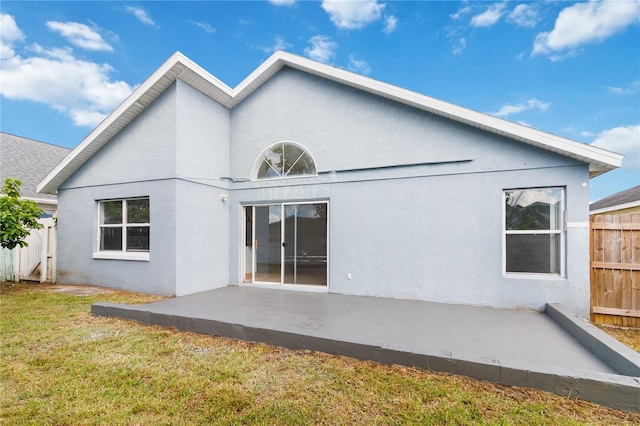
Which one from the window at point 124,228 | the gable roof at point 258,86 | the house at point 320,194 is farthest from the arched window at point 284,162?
the window at point 124,228

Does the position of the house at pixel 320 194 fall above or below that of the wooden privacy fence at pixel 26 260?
above

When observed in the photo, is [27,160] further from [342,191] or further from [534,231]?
[534,231]

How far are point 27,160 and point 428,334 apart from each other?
2042cm

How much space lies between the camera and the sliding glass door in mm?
8359

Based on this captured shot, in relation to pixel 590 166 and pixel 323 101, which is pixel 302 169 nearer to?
pixel 323 101

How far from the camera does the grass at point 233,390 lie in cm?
283

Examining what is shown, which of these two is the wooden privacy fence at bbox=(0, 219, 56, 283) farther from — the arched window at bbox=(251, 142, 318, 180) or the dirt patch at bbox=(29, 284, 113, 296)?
the arched window at bbox=(251, 142, 318, 180)

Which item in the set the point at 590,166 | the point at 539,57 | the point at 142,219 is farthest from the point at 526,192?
the point at 142,219

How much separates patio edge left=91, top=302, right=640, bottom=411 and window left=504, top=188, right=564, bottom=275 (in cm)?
371

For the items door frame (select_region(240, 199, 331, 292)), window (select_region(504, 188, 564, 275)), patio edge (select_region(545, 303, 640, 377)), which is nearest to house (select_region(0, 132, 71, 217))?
door frame (select_region(240, 199, 331, 292))

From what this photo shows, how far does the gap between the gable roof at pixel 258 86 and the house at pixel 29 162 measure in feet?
11.0

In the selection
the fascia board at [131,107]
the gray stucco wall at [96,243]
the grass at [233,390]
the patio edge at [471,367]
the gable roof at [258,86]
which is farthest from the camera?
the gray stucco wall at [96,243]

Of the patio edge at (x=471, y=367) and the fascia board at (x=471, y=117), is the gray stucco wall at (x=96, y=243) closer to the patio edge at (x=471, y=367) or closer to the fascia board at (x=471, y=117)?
the patio edge at (x=471, y=367)

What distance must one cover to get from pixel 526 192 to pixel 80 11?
574 inches
